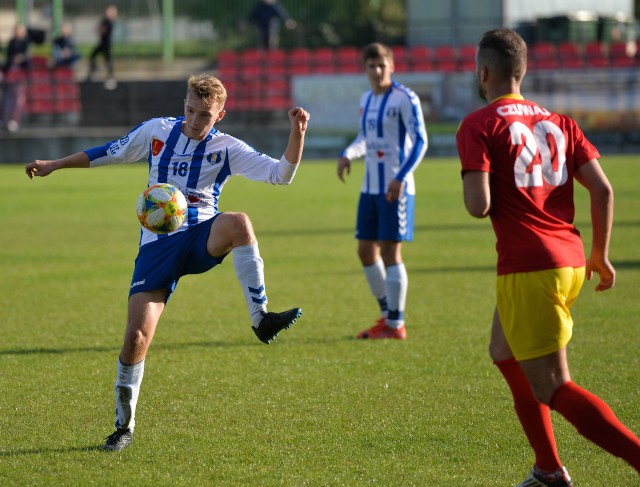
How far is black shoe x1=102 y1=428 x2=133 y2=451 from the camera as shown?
199 inches

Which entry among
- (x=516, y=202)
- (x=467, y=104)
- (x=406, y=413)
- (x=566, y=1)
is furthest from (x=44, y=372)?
(x=566, y=1)

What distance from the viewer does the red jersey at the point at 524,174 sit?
3.98m

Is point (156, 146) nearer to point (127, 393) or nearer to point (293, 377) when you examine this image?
point (127, 393)

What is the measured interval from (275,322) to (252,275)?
0.92 feet

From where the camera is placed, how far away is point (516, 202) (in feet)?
13.2

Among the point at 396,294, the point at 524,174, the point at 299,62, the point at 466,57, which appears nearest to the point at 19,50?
the point at 299,62

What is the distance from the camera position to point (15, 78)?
3177cm

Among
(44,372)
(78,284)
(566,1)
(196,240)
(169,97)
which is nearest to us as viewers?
(196,240)

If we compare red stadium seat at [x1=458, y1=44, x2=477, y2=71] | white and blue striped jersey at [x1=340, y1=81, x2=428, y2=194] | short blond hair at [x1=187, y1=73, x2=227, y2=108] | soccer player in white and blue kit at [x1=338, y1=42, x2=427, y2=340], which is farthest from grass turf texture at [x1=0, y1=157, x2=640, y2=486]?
red stadium seat at [x1=458, y1=44, x2=477, y2=71]

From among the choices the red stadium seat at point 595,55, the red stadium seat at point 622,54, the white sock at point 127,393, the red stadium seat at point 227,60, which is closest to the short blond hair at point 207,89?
the white sock at point 127,393

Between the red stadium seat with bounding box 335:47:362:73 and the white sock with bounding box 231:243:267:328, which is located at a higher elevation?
the white sock with bounding box 231:243:267:328

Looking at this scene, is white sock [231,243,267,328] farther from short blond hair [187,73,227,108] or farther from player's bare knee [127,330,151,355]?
short blond hair [187,73,227,108]

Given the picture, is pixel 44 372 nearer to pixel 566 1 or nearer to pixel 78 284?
pixel 78 284

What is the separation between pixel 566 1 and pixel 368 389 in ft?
110
